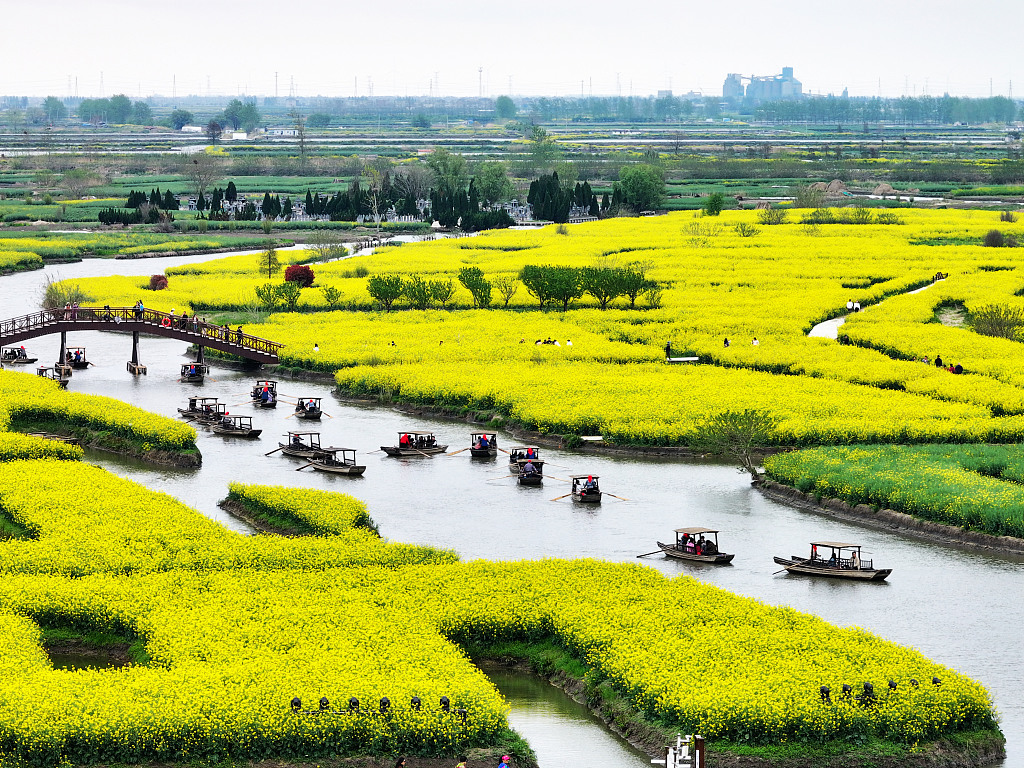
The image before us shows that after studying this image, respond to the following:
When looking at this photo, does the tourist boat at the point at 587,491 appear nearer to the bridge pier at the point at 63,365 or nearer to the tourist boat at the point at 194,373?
the tourist boat at the point at 194,373

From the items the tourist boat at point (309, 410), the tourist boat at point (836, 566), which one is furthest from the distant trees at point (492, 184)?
the tourist boat at point (836, 566)

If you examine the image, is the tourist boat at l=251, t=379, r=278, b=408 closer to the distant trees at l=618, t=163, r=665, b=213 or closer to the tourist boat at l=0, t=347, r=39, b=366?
the tourist boat at l=0, t=347, r=39, b=366

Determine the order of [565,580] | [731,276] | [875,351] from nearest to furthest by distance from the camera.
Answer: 1. [565,580]
2. [875,351]
3. [731,276]

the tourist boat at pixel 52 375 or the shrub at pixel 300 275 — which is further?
the shrub at pixel 300 275

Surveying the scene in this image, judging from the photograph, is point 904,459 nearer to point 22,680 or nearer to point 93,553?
point 93,553

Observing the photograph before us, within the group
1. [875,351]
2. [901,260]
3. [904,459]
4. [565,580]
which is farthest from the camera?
[901,260]

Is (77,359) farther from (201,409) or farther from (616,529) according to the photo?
(616,529)

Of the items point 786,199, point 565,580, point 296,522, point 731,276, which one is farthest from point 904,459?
point 786,199
